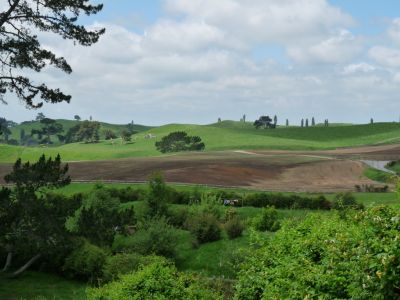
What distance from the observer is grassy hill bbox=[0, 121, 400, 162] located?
138 m

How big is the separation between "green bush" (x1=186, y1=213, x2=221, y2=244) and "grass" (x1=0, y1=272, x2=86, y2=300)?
10711 millimetres

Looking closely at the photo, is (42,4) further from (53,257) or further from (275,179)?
(275,179)

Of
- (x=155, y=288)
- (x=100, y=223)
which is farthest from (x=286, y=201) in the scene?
(x=155, y=288)

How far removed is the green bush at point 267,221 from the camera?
43491 mm

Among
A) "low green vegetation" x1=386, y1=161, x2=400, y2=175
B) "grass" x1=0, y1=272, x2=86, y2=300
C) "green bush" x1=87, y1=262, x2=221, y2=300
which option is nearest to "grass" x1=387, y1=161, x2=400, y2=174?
"low green vegetation" x1=386, y1=161, x2=400, y2=175

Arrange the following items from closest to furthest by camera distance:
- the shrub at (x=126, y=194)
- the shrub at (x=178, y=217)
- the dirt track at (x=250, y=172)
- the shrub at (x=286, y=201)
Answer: the shrub at (x=178, y=217) < the shrub at (x=286, y=201) < the shrub at (x=126, y=194) < the dirt track at (x=250, y=172)

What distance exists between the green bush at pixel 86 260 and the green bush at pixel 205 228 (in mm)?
8722

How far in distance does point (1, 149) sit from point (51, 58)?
4601 inches

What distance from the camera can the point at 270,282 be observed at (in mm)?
12938

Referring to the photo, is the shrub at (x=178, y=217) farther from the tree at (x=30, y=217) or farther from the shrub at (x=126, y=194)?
the tree at (x=30, y=217)

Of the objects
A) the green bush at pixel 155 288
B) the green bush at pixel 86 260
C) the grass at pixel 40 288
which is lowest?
the grass at pixel 40 288

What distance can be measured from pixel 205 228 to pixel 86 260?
36.2ft

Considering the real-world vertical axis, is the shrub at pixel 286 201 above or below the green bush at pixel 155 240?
above

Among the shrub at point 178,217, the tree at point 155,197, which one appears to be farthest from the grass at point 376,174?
the tree at point 155,197
